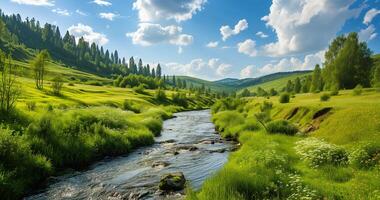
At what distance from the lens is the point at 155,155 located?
28781 millimetres

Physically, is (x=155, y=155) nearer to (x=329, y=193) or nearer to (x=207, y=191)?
(x=207, y=191)

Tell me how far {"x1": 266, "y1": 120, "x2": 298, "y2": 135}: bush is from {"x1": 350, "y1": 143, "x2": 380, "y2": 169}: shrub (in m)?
14.0

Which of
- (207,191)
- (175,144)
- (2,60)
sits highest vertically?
(2,60)

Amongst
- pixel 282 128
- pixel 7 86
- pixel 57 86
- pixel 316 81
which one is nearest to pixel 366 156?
pixel 282 128

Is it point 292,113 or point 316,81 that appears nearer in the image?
point 292,113

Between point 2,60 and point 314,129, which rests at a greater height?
A: point 2,60

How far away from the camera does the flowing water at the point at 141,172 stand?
17922 millimetres

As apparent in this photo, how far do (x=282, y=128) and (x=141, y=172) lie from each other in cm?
1725

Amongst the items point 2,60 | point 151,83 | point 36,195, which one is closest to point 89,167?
point 36,195

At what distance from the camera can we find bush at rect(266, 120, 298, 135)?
3239 cm

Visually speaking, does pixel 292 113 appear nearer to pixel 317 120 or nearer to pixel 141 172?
pixel 317 120

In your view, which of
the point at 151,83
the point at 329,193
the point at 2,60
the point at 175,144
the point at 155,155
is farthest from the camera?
the point at 151,83

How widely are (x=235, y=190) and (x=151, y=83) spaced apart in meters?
183

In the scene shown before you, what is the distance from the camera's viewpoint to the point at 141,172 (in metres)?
22.7
